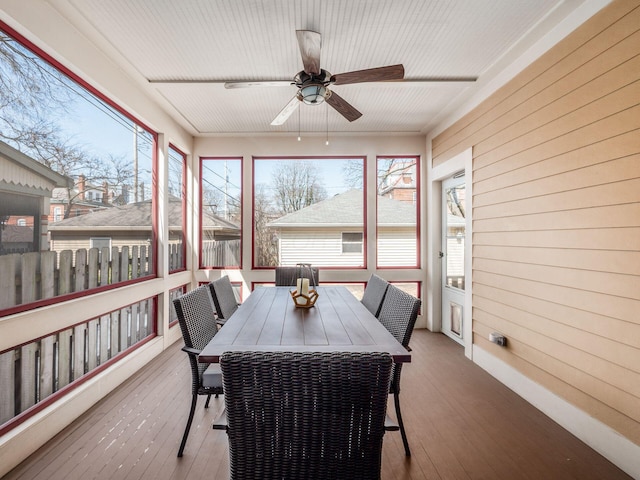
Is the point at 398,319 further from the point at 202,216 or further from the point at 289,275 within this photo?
the point at 202,216

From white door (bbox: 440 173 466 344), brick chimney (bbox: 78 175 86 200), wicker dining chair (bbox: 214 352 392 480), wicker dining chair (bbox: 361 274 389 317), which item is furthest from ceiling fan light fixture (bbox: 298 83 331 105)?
white door (bbox: 440 173 466 344)

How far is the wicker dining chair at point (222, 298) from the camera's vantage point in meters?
2.83

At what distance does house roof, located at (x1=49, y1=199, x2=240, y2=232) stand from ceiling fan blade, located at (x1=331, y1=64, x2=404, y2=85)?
231 cm

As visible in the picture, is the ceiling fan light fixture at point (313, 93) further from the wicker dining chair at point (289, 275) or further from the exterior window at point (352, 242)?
the exterior window at point (352, 242)

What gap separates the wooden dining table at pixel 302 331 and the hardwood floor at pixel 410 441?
0.78 meters

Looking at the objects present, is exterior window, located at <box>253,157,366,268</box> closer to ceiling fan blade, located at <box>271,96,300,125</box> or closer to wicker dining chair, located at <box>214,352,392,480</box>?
ceiling fan blade, located at <box>271,96,300,125</box>

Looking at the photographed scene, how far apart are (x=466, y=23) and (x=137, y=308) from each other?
3.96 m

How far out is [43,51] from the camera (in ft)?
7.04

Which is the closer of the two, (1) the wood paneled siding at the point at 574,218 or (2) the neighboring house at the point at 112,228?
(1) the wood paneled siding at the point at 574,218

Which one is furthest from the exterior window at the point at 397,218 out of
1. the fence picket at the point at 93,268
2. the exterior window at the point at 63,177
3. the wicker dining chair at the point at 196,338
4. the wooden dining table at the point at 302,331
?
the fence picket at the point at 93,268

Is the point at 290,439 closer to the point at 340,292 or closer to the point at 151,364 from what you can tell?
the point at 340,292

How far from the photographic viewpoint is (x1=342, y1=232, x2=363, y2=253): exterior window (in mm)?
4793

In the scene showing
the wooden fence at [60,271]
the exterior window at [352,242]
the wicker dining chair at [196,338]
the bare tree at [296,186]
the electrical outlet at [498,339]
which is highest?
the bare tree at [296,186]

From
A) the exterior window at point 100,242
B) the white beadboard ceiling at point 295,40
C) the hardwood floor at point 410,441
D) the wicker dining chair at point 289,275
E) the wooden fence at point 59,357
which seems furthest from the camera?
the wicker dining chair at point 289,275
